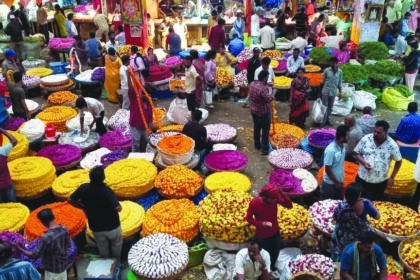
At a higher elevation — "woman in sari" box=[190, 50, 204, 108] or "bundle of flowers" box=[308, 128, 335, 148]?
→ "woman in sari" box=[190, 50, 204, 108]

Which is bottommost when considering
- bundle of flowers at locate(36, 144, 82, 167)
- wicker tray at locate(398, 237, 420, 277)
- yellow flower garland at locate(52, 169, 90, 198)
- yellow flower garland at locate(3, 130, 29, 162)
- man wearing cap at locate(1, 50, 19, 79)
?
wicker tray at locate(398, 237, 420, 277)

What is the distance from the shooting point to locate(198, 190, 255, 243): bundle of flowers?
5852 millimetres

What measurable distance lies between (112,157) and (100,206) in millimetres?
2911

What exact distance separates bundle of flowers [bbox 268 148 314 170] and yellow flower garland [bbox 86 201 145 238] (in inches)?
111

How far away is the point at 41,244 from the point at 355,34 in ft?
43.9

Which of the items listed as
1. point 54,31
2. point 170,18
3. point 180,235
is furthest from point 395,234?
point 54,31

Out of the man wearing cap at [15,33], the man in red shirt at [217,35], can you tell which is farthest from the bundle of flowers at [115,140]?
the man wearing cap at [15,33]

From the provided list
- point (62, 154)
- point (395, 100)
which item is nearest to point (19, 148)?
point (62, 154)

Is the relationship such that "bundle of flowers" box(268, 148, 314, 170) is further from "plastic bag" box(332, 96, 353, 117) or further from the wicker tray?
"plastic bag" box(332, 96, 353, 117)

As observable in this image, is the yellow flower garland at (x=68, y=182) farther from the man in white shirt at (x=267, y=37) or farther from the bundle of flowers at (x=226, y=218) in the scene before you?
the man in white shirt at (x=267, y=37)

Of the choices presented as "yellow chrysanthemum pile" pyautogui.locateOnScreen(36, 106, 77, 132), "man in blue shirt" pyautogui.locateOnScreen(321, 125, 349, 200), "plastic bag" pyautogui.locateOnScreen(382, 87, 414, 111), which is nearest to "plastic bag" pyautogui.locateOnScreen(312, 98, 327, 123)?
"plastic bag" pyautogui.locateOnScreen(382, 87, 414, 111)

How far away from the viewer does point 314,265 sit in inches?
213

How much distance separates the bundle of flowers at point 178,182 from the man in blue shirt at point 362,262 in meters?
Result: 3.15

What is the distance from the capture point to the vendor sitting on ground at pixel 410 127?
8.05 m
